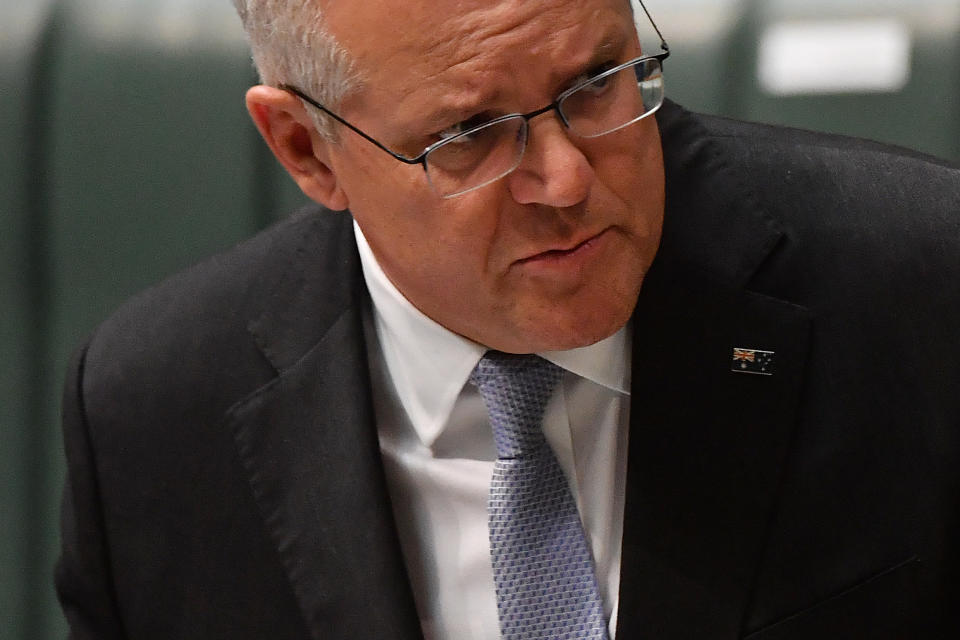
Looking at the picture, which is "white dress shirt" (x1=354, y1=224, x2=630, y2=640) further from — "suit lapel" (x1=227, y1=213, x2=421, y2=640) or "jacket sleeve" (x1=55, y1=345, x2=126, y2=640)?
"jacket sleeve" (x1=55, y1=345, x2=126, y2=640)

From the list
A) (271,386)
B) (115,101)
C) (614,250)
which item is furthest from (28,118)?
(614,250)

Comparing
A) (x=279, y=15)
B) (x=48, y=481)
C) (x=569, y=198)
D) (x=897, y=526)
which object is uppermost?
(x=279, y=15)

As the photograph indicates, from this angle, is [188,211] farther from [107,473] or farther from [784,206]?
[784,206]

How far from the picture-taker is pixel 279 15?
924 mm

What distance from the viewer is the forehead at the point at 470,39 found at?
832 millimetres

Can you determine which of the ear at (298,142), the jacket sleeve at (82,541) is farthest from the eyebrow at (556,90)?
the jacket sleeve at (82,541)

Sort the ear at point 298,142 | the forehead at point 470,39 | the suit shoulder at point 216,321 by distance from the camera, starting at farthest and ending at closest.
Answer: the suit shoulder at point 216,321, the ear at point 298,142, the forehead at point 470,39

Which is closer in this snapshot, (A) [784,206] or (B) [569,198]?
(B) [569,198]

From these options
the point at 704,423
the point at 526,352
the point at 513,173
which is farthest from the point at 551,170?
the point at 704,423

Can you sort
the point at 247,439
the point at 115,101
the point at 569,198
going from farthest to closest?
the point at 115,101 → the point at 247,439 → the point at 569,198

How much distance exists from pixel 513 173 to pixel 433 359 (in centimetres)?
23

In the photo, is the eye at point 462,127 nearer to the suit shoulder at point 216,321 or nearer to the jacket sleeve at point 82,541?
the suit shoulder at point 216,321

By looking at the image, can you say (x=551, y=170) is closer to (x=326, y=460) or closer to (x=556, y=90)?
(x=556, y=90)

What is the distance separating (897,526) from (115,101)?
3.15 feet
